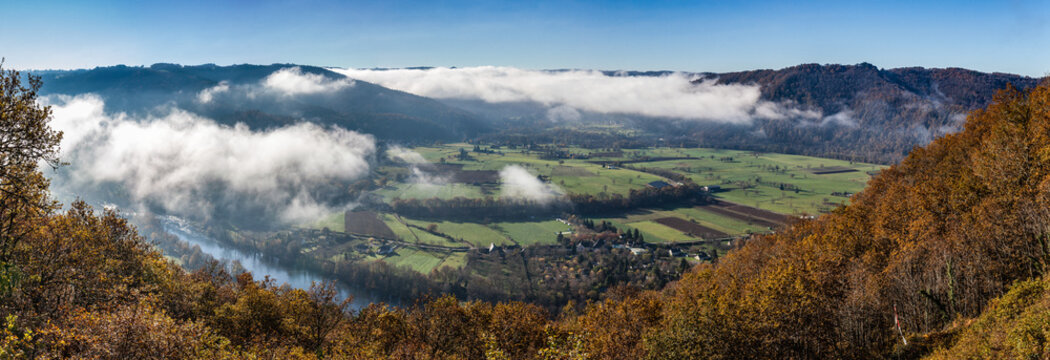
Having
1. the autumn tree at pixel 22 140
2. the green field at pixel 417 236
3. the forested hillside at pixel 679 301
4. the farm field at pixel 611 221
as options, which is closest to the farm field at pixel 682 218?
the farm field at pixel 611 221

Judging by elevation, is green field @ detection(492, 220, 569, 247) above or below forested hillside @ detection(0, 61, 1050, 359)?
below

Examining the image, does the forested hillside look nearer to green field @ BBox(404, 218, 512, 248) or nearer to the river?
the river

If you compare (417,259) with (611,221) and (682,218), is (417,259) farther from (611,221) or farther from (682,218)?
(682,218)

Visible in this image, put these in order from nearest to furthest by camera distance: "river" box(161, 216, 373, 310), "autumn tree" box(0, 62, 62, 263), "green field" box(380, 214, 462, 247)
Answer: "autumn tree" box(0, 62, 62, 263), "river" box(161, 216, 373, 310), "green field" box(380, 214, 462, 247)

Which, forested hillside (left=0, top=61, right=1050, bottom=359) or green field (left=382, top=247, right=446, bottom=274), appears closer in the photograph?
forested hillside (left=0, top=61, right=1050, bottom=359)

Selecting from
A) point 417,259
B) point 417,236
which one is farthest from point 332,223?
point 417,259

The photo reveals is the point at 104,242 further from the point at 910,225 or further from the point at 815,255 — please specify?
the point at 910,225

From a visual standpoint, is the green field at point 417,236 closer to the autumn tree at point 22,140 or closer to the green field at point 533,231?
the green field at point 533,231

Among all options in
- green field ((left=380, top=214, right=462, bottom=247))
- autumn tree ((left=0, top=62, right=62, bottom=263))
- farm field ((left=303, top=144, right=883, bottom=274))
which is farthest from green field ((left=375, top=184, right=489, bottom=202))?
autumn tree ((left=0, top=62, right=62, bottom=263))
